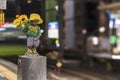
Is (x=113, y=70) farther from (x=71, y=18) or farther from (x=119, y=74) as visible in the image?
(x=71, y=18)

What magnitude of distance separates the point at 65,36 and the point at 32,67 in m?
9.77

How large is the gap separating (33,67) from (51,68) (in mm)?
1441

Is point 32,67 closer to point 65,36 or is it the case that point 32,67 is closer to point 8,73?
point 8,73

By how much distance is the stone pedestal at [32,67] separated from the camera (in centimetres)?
516

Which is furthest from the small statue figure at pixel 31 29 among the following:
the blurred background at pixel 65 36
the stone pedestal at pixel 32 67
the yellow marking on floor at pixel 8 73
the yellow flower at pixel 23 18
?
the yellow marking on floor at pixel 8 73

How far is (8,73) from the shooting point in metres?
5.76

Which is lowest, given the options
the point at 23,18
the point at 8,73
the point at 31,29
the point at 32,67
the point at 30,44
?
the point at 8,73

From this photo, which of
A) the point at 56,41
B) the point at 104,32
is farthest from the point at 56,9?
the point at 104,32

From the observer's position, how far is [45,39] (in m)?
6.38

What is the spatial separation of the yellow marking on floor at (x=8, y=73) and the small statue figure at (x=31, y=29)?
0.49 m

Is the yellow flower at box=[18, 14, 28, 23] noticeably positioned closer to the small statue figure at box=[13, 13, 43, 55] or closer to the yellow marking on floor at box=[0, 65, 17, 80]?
the small statue figure at box=[13, 13, 43, 55]

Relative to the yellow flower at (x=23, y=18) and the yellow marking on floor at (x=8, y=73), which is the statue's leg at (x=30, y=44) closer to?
the yellow flower at (x=23, y=18)

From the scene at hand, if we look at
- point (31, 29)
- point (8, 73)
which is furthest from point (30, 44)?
point (8, 73)

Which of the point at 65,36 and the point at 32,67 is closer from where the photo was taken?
the point at 32,67
